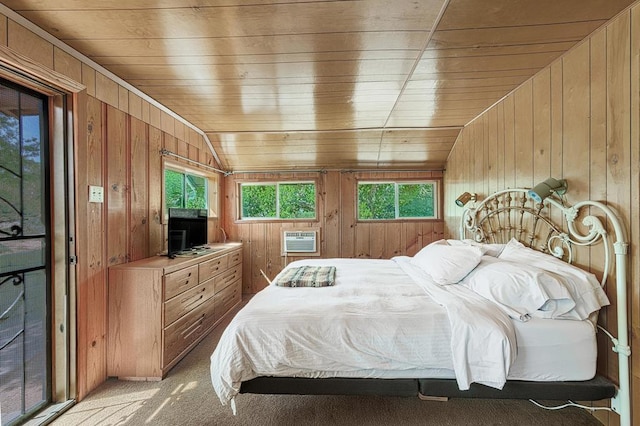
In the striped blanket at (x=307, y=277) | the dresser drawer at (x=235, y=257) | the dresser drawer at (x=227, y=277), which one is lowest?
the dresser drawer at (x=227, y=277)

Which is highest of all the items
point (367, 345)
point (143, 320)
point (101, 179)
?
point (101, 179)

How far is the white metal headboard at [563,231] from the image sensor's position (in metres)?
1.36

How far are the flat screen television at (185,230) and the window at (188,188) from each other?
20 cm

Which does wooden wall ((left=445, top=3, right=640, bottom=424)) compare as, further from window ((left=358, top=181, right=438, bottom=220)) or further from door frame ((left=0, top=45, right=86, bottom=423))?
door frame ((left=0, top=45, right=86, bottom=423))

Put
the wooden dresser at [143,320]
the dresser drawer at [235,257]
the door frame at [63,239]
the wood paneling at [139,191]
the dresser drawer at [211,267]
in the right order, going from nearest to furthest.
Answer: the door frame at [63,239] < the wooden dresser at [143,320] < the wood paneling at [139,191] < the dresser drawer at [211,267] < the dresser drawer at [235,257]

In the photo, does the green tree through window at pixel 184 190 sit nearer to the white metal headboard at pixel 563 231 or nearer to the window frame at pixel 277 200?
the window frame at pixel 277 200

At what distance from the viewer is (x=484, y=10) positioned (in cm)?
134

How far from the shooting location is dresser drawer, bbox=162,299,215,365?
2078 mm

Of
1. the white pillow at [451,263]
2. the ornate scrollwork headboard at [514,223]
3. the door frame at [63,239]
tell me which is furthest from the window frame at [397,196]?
the door frame at [63,239]

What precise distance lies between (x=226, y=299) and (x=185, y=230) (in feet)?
3.36

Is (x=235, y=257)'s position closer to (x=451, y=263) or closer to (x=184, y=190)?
(x=184, y=190)

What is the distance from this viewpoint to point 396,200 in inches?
159

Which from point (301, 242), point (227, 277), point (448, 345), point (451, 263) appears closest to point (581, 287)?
point (451, 263)

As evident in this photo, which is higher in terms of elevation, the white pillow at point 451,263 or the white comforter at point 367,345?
the white pillow at point 451,263
